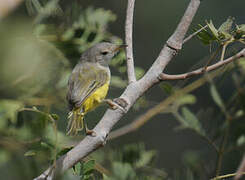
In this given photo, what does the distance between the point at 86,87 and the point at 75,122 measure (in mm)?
323

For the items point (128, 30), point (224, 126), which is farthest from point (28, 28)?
point (224, 126)

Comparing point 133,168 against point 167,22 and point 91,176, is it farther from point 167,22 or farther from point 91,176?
point 167,22

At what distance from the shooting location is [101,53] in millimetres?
2908

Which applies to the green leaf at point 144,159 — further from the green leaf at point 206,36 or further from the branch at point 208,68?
the green leaf at point 206,36

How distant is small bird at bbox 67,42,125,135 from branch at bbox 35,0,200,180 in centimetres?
46

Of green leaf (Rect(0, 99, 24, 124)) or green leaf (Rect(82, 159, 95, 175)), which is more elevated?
green leaf (Rect(0, 99, 24, 124))

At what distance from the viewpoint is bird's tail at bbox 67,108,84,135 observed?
2080 mm

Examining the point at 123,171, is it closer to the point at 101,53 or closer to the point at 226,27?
the point at 226,27

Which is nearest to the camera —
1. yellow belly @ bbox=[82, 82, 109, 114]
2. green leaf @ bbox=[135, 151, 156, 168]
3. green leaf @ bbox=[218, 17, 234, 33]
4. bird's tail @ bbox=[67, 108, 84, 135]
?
green leaf @ bbox=[218, 17, 234, 33]

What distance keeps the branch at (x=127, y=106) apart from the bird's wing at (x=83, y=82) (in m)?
0.73

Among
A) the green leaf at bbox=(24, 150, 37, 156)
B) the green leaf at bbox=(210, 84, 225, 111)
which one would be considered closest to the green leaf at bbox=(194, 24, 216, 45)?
the green leaf at bbox=(210, 84, 225, 111)

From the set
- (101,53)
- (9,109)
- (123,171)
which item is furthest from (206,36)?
(101,53)

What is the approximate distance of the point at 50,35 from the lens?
6.78ft

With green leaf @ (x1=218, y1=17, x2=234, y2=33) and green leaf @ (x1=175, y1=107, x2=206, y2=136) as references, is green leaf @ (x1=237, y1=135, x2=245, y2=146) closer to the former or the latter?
green leaf @ (x1=175, y1=107, x2=206, y2=136)
